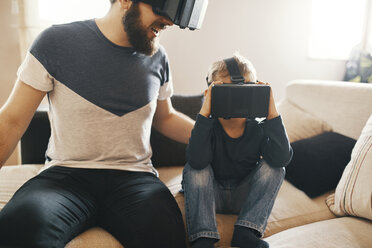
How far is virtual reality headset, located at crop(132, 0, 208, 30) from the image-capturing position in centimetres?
99

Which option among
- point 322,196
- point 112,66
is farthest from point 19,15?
point 322,196

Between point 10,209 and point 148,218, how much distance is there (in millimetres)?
371

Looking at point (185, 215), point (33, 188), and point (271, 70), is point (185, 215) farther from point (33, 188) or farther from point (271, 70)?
point (271, 70)

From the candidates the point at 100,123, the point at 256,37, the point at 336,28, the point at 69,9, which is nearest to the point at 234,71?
the point at 100,123

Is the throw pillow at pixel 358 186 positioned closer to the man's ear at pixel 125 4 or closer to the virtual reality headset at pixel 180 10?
the virtual reality headset at pixel 180 10

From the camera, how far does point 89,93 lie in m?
1.11

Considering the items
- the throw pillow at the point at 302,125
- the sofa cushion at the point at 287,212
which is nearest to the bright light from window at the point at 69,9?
the sofa cushion at the point at 287,212

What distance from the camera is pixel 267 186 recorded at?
109 centimetres

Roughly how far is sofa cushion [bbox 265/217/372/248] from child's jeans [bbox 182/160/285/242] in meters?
0.08

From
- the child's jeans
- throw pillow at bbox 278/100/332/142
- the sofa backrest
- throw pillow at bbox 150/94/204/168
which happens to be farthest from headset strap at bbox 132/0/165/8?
the sofa backrest

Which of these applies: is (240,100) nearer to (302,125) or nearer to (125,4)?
(125,4)

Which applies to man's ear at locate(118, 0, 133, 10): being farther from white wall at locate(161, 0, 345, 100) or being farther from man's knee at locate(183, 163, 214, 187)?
white wall at locate(161, 0, 345, 100)

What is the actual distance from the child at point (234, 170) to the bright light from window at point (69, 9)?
1135 mm

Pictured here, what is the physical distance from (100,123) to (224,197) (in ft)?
1.69
